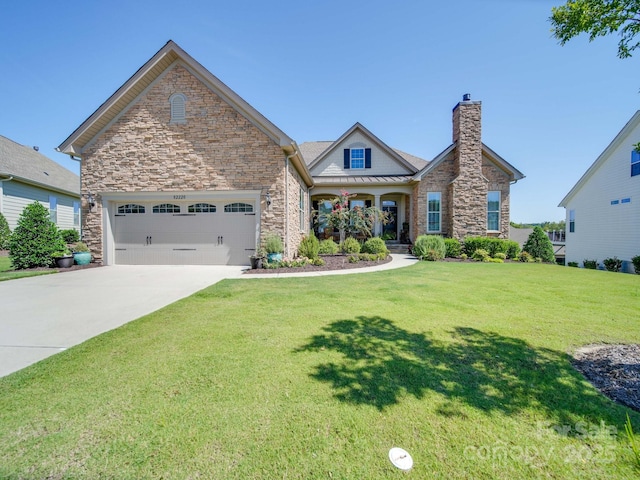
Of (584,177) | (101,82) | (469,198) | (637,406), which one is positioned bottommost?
(637,406)

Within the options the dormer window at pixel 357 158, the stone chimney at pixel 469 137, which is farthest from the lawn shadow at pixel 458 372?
the dormer window at pixel 357 158

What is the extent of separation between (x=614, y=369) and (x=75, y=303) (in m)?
8.56

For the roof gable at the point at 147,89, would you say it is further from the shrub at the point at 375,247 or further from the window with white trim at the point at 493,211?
the window with white trim at the point at 493,211

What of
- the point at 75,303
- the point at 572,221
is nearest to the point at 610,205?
the point at 572,221

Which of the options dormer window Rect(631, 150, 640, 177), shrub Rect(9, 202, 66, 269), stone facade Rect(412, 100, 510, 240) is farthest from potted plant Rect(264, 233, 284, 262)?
dormer window Rect(631, 150, 640, 177)

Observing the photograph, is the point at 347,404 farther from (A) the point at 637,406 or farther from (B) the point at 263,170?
(B) the point at 263,170

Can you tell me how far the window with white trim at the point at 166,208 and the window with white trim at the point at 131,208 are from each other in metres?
0.61

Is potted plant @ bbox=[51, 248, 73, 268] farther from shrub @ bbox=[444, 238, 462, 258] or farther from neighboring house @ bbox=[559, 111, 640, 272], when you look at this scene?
neighboring house @ bbox=[559, 111, 640, 272]

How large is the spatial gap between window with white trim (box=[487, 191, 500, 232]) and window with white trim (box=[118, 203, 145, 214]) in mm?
18036

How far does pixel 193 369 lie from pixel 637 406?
4114 mm

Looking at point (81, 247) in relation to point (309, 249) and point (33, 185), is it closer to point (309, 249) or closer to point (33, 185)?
point (309, 249)

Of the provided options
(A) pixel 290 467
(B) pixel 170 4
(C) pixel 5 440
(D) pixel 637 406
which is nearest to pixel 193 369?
(C) pixel 5 440

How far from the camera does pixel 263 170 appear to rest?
35.0 ft

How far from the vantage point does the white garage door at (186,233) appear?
11141 mm
